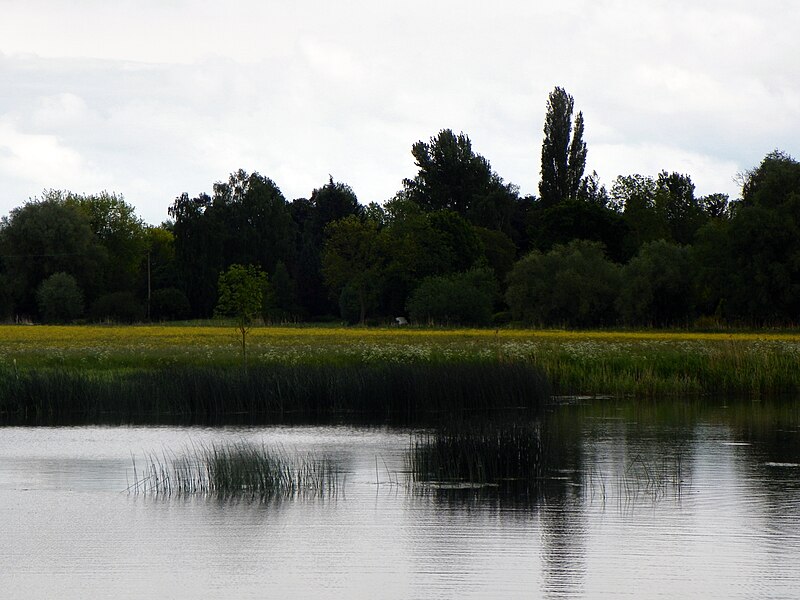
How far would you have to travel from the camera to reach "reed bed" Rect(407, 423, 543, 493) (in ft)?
56.3

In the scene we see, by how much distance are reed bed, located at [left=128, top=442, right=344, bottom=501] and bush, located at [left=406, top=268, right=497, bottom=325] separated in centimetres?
5371

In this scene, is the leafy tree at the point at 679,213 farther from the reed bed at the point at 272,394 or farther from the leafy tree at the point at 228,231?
the reed bed at the point at 272,394

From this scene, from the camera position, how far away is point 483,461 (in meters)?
17.6

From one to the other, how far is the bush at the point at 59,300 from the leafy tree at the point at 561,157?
3523 cm

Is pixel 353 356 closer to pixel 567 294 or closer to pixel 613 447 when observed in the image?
pixel 613 447

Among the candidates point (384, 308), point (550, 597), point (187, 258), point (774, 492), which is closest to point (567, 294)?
point (384, 308)

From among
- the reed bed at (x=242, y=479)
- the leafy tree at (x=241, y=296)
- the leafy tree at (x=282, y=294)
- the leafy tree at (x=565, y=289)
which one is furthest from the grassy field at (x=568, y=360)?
the leafy tree at (x=282, y=294)

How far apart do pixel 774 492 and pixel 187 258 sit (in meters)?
78.2

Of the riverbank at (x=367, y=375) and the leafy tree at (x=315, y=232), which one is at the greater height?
the leafy tree at (x=315, y=232)

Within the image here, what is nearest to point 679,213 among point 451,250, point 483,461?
point 451,250

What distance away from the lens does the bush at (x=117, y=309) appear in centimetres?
8119

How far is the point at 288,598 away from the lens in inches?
429

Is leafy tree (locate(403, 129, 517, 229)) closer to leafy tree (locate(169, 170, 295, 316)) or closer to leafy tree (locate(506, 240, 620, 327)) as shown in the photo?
leafy tree (locate(169, 170, 295, 316))

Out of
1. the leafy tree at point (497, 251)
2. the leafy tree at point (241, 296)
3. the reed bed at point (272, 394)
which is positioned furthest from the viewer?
the leafy tree at point (497, 251)
